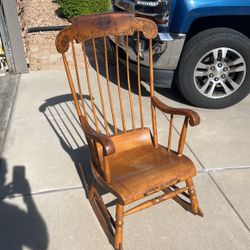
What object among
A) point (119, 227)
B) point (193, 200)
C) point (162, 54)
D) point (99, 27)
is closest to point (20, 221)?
point (119, 227)

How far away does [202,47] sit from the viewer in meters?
3.41

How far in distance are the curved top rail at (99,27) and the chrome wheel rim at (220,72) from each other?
137 centimetres

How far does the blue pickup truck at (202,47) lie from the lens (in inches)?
125

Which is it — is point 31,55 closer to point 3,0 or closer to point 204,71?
point 3,0

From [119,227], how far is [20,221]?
76 cm

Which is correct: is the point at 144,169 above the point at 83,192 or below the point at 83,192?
above

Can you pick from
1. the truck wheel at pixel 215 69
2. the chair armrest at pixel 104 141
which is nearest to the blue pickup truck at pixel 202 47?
the truck wheel at pixel 215 69

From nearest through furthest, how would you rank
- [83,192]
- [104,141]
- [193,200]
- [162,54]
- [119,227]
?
[104,141] → [119,227] → [193,200] → [83,192] → [162,54]

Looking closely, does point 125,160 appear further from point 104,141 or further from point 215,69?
point 215,69

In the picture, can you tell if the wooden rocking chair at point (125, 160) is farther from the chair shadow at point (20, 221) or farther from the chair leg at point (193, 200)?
the chair shadow at point (20, 221)

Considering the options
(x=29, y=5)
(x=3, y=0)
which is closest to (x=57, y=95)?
(x=3, y=0)

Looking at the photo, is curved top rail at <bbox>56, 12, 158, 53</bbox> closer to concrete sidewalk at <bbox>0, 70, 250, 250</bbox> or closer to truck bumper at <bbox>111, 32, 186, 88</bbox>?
truck bumper at <bbox>111, 32, 186, 88</bbox>

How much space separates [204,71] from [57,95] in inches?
68.4

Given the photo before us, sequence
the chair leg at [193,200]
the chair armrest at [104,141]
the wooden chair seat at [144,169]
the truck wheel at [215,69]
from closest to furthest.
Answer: the chair armrest at [104,141] → the wooden chair seat at [144,169] → the chair leg at [193,200] → the truck wheel at [215,69]
